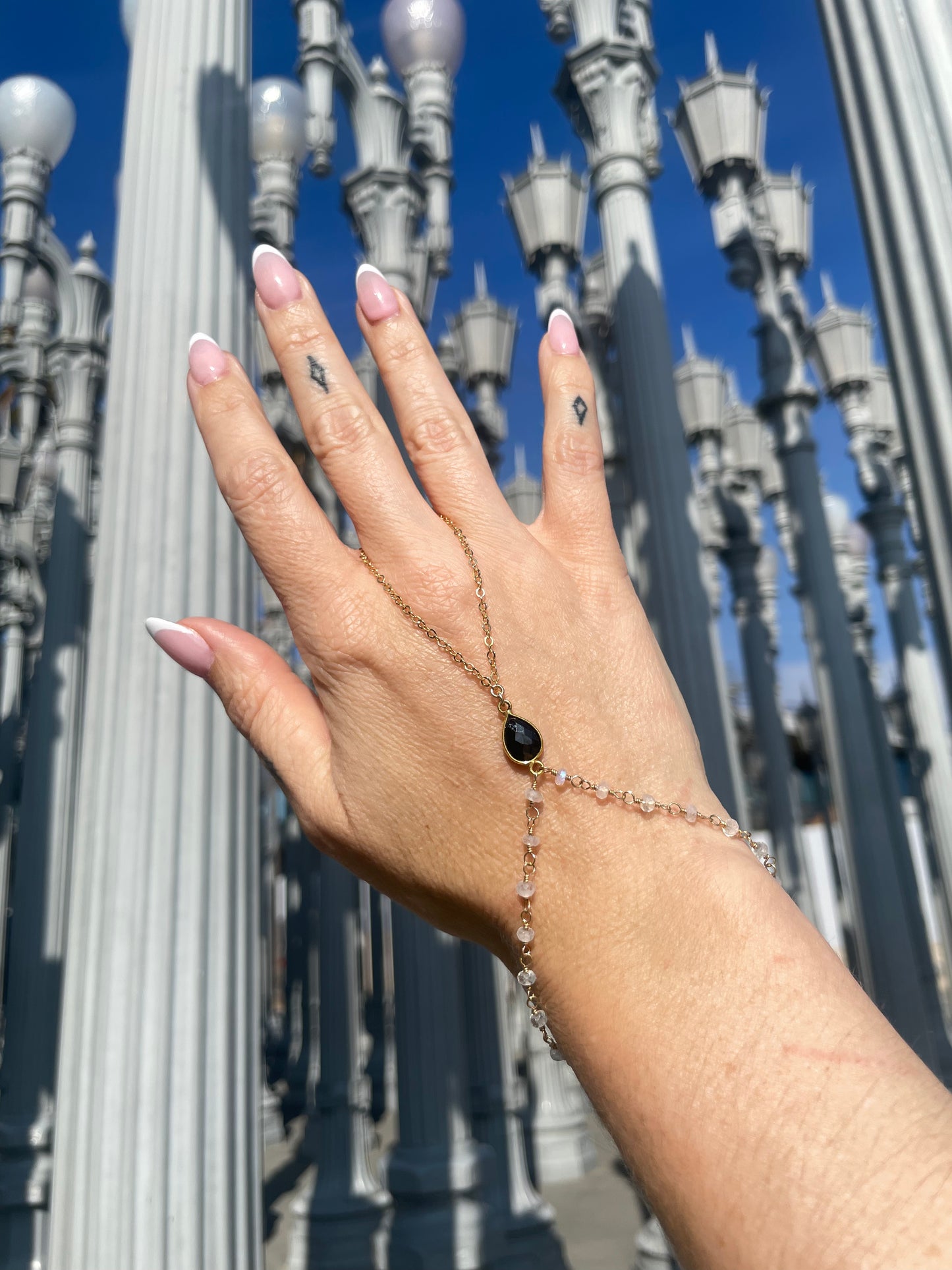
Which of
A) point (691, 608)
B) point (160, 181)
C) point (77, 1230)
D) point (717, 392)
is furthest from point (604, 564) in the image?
point (717, 392)

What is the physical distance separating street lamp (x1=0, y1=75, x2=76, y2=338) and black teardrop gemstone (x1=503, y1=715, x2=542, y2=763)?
10709 mm

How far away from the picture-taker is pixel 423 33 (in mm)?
9180

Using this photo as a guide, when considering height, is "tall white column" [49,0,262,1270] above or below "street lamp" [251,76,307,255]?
below

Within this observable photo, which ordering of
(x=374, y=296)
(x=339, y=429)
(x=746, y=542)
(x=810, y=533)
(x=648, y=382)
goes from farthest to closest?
(x=746, y=542), (x=810, y=533), (x=648, y=382), (x=374, y=296), (x=339, y=429)

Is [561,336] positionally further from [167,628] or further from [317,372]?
[167,628]

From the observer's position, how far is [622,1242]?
29.9 ft

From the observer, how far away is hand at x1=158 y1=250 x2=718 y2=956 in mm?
1154

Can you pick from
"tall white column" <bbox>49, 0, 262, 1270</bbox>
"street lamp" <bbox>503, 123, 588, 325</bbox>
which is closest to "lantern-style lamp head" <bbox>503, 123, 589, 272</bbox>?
"street lamp" <bbox>503, 123, 588, 325</bbox>

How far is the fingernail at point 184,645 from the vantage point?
4.78 ft

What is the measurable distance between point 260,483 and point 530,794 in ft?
2.16

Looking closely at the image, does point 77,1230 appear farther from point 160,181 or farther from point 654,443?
point 654,443

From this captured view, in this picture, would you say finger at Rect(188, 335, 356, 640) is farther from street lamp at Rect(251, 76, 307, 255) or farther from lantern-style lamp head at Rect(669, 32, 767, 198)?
lantern-style lamp head at Rect(669, 32, 767, 198)

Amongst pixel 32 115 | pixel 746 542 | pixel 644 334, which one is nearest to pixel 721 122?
pixel 644 334

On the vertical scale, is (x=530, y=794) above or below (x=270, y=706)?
below
